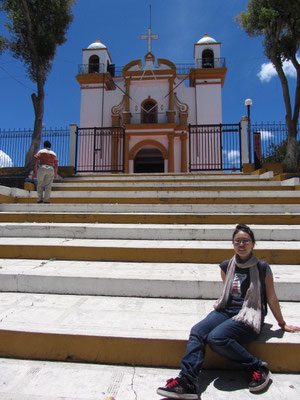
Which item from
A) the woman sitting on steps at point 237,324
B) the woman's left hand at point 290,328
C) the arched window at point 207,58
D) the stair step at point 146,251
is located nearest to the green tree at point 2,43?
the stair step at point 146,251

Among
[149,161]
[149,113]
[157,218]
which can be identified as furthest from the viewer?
[149,161]

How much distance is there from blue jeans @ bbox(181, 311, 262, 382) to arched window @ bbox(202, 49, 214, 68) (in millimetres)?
19451

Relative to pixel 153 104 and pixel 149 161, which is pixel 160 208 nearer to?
pixel 153 104

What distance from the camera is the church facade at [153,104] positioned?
54.3 feet

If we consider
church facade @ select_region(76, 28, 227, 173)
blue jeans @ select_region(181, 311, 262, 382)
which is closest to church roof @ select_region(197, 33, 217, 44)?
church facade @ select_region(76, 28, 227, 173)

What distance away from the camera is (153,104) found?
18.0 metres

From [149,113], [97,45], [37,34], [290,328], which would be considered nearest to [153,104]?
[149,113]

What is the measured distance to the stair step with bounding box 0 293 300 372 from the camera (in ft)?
6.91

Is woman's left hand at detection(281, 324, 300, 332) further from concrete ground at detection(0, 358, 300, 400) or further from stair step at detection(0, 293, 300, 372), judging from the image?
concrete ground at detection(0, 358, 300, 400)

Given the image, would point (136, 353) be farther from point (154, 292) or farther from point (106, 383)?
point (154, 292)

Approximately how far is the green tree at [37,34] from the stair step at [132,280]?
8145 millimetres

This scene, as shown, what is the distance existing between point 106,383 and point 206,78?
18634 mm

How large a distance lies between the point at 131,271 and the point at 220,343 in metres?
1.51

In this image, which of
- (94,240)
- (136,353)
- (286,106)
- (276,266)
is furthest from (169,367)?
(286,106)
